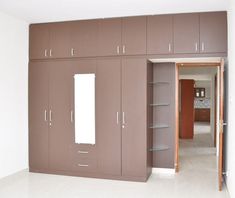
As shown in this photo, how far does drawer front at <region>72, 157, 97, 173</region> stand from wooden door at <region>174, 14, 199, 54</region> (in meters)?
2.43

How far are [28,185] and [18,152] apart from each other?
77 cm

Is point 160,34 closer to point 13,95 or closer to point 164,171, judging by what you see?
point 164,171

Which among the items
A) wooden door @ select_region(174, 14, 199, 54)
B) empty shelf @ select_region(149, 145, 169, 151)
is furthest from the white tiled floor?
wooden door @ select_region(174, 14, 199, 54)

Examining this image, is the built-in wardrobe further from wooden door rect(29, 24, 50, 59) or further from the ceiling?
the ceiling

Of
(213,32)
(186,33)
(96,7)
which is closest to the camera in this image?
(96,7)

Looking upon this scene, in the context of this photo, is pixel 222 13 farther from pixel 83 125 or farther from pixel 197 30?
pixel 83 125

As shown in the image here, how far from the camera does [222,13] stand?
454 cm

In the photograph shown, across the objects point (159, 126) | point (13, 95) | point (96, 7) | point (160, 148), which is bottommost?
point (160, 148)

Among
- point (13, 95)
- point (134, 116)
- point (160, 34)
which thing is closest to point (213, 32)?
point (160, 34)

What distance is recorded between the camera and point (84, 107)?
5086 mm

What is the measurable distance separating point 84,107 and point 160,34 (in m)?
1.84

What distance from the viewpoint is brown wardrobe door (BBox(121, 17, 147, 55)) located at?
4836 millimetres

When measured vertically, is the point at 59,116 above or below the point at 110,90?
below
